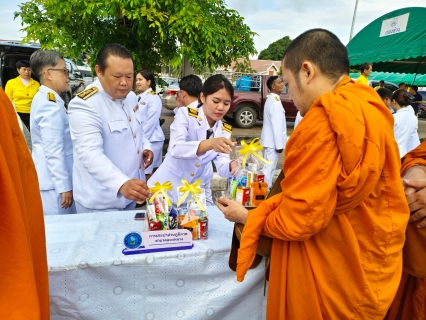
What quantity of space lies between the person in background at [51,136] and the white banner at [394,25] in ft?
17.7

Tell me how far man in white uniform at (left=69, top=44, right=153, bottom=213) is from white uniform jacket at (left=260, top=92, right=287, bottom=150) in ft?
11.6

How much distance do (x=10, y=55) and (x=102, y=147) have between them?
334 inches

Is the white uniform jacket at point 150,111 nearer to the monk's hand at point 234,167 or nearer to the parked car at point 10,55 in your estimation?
the monk's hand at point 234,167

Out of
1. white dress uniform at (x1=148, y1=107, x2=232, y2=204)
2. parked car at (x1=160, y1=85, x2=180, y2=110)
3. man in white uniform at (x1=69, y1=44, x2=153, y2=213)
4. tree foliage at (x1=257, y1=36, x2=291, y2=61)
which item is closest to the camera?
man in white uniform at (x1=69, y1=44, x2=153, y2=213)

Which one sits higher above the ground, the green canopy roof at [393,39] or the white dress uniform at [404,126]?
the green canopy roof at [393,39]

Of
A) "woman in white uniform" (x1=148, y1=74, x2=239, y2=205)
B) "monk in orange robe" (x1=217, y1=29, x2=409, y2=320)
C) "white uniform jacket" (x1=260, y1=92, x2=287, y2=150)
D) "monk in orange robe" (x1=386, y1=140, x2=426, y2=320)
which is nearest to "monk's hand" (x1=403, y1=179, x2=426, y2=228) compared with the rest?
"monk in orange robe" (x1=386, y1=140, x2=426, y2=320)

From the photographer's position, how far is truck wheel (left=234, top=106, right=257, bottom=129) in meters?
11.3

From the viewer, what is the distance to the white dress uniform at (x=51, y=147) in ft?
7.58

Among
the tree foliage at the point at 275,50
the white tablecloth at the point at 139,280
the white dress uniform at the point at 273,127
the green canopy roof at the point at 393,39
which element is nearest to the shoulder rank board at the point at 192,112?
the white tablecloth at the point at 139,280

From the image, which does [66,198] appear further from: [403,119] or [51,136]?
[403,119]

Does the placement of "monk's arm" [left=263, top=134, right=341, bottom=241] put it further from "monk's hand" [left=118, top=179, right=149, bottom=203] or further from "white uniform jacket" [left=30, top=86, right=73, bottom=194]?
"white uniform jacket" [left=30, top=86, right=73, bottom=194]

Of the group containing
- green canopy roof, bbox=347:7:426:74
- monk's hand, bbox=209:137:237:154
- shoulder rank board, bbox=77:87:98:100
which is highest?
green canopy roof, bbox=347:7:426:74

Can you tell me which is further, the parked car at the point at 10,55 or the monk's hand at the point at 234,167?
the parked car at the point at 10,55

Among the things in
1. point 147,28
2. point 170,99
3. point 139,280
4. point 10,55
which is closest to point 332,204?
point 139,280
